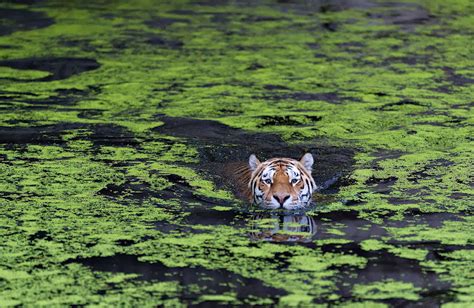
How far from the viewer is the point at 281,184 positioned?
4.71m

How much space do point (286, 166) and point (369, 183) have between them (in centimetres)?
56

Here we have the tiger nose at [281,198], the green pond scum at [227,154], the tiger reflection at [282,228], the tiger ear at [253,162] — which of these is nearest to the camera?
the green pond scum at [227,154]

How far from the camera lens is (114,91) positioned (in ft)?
24.6

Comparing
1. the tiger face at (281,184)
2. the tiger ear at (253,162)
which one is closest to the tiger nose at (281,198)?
the tiger face at (281,184)

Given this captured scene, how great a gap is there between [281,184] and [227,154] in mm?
1364

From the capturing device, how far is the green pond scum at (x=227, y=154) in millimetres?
3770

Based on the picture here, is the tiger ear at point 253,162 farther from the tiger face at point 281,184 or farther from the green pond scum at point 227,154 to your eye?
the green pond scum at point 227,154

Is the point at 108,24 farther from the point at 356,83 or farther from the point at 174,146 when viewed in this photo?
the point at 174,146

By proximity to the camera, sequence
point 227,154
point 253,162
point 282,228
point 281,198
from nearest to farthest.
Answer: point 282,228, point 281,198, point 253,162, point 227,154

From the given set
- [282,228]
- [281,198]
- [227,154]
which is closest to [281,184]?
[281,198]

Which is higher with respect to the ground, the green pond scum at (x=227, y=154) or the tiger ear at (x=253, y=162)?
the tiger ear at (x=253, y=162)

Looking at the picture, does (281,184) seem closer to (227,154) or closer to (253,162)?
(253,162)

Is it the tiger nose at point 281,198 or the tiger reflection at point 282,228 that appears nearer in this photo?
the tiger reflection at point 282,228

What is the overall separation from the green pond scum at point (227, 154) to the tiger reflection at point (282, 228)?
0.01m
